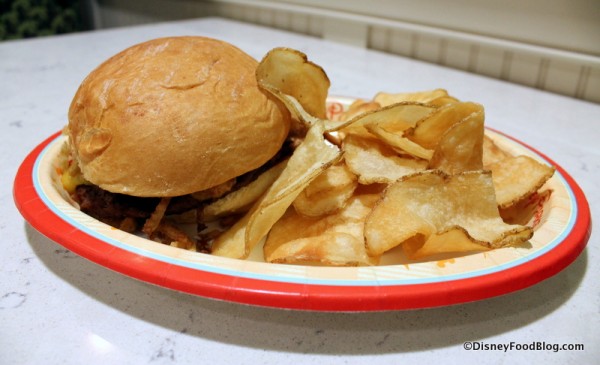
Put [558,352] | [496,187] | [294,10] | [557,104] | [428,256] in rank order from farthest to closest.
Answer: [294,10] → [557,104] → [496,187] → [428,256] → [558,352]

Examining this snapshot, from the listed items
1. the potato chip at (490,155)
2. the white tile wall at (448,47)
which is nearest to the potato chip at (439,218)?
the potato chip at (490,155)

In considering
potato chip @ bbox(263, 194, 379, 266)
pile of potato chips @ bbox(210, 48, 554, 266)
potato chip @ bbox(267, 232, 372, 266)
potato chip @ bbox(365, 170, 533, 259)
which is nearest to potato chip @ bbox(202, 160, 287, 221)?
pile of potato chips @ bbox(210, 48, 554, 266)

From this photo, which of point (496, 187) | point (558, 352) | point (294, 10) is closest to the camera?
point (558, 352)

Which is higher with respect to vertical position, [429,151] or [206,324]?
[429,151]

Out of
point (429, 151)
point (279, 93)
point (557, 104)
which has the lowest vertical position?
point (557, 104)

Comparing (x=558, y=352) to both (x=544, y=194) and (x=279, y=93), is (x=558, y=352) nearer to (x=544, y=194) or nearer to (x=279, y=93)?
(x=544, y=194)

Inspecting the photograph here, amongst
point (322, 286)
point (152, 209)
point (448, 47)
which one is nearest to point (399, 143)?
point (322, 286)

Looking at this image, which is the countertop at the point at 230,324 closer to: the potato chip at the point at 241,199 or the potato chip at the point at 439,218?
the potato chip at the point at 439,218

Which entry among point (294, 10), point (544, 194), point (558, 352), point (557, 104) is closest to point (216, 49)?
point (544, 194)

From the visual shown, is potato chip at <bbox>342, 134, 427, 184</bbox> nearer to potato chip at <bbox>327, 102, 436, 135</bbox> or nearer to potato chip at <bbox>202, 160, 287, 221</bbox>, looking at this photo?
potato chip at <bbox>327, 102, 436, 135</bbox>
